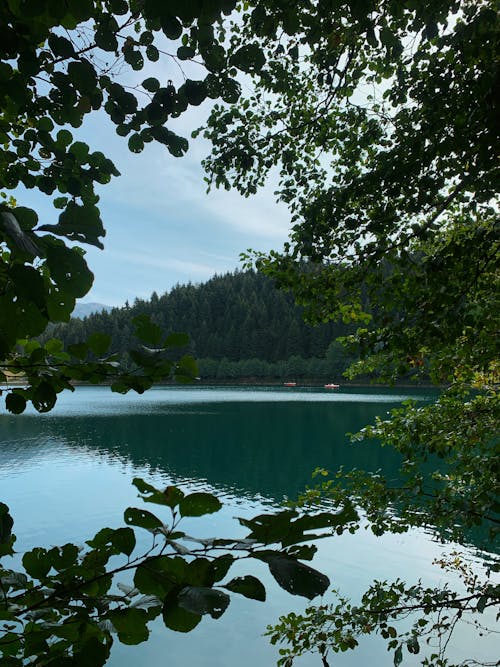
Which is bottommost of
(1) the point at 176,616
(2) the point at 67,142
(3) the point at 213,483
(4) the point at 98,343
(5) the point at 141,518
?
(3) the point at 213,483

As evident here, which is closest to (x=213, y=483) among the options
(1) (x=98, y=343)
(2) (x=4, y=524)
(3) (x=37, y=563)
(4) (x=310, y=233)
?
(4) (x=310, y=233)

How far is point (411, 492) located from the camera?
418cm

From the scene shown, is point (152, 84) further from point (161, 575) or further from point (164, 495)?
point (161, 575)

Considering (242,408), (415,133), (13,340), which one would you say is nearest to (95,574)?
(13,340)

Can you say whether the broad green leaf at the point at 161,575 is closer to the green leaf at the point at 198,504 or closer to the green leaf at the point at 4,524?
the green leaf at the point at 198,504

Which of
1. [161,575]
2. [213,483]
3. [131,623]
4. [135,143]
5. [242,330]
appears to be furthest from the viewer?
[242,330]

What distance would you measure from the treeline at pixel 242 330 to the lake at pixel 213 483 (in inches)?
Result: 2740

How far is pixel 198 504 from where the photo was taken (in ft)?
2.97

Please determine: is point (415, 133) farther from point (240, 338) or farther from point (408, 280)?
point (240, 338)

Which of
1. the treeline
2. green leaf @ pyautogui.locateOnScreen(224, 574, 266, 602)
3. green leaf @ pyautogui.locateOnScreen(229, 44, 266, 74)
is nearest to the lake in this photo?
green leaf @ pyautogui.locateOnScreen(224, 574, 266, 602)

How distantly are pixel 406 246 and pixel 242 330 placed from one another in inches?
5425

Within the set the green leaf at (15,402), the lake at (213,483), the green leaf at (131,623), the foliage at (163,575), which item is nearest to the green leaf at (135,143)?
the green leaf at (15,402)

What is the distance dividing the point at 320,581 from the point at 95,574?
72cm

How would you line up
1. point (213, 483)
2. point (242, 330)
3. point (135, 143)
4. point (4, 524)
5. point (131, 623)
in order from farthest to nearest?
point (242, 330)
point (213, 483)
point (135, 143)
point (4, 524)
point (131, 623)
